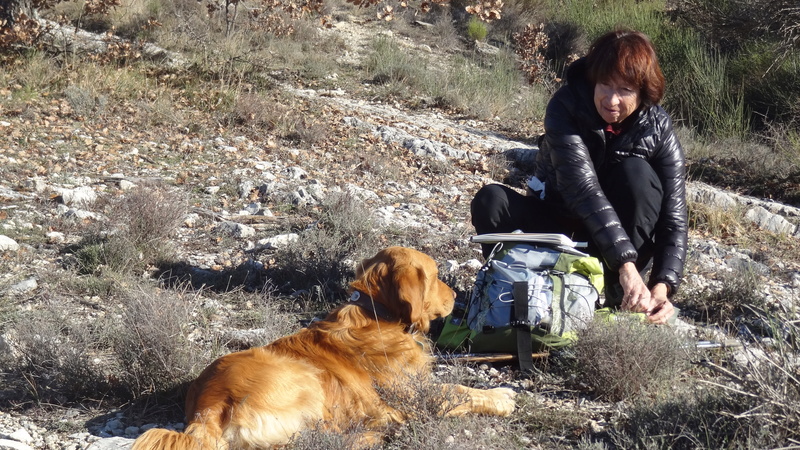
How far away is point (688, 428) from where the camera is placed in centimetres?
270

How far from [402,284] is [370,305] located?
172 millimetres

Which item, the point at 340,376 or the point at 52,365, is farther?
the point at 52,365

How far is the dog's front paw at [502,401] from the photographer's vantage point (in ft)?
10.4

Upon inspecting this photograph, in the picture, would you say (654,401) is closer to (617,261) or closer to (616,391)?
Answer: (616,391)

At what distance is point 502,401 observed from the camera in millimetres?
3209

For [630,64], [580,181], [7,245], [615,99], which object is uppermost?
[630,64]

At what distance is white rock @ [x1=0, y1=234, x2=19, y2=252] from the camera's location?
4605 millimetres

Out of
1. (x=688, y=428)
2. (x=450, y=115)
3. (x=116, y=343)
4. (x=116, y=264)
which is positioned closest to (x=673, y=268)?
(x=688, y=428)

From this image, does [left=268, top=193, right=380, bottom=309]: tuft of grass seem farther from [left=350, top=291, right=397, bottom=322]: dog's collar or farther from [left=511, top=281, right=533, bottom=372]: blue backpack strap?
[left=511, top=281, right=533, bottom=372]: blue backpack strap

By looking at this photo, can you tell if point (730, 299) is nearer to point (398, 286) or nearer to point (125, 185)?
point (398, 286)

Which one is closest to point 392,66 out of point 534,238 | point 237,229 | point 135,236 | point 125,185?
point 125,185

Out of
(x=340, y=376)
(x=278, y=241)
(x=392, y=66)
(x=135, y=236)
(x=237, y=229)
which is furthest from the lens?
(x=392, y=66)

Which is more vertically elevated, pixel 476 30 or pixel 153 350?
pixel 153 350

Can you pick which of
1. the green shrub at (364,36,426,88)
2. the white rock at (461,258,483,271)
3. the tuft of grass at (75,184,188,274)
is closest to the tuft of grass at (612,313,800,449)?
the white rock at (461,258,483,271)
